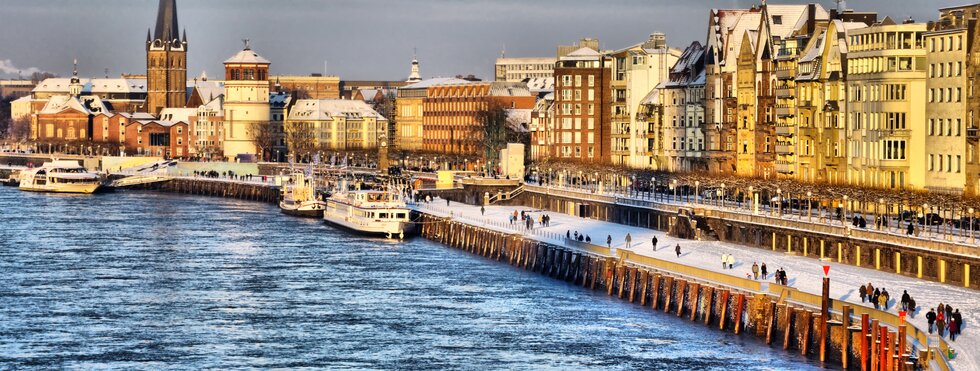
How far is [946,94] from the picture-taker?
8606 centimetres

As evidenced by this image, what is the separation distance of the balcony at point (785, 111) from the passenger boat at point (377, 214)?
24350 mm

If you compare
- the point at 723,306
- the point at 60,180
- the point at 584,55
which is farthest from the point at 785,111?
the point at 60,180

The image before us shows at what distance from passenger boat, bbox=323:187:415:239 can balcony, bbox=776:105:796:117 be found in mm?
24350

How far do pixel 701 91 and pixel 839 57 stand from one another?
28.0 metres

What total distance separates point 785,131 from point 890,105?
16685mm

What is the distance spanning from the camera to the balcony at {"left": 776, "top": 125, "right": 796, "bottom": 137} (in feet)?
350

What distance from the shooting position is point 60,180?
19225 cm

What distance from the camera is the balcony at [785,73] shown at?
350ft

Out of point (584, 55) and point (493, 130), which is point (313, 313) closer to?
point (584, 55)

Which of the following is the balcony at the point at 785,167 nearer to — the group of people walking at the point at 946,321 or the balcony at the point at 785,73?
the balcony at the point at 785,73

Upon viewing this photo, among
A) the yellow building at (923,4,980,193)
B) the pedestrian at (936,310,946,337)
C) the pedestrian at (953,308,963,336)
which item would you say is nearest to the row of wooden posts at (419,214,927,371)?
the pedestrian at (936,310,946,337)

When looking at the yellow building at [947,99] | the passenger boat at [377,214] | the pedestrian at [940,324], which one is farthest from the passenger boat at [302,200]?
the pedestrian at [940,324]

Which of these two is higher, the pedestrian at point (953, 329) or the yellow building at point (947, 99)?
the yellow building at point (947, 99)

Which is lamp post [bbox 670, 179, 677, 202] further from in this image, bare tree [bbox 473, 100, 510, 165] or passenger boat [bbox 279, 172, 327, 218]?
bare tree [bbox 473, 100, 510, 165]
